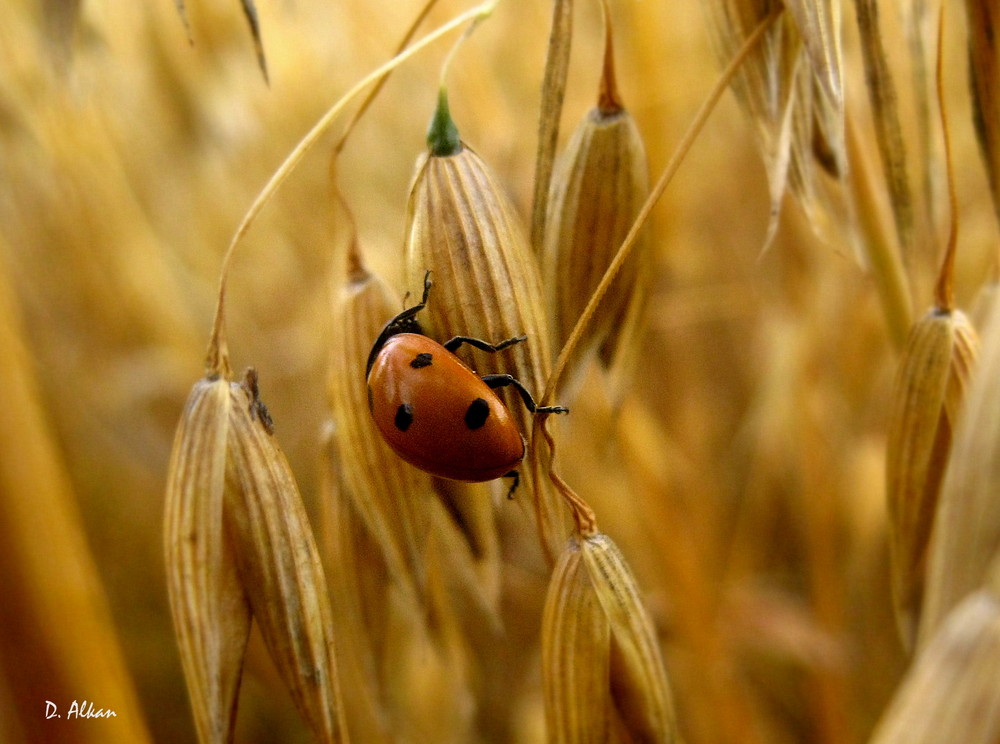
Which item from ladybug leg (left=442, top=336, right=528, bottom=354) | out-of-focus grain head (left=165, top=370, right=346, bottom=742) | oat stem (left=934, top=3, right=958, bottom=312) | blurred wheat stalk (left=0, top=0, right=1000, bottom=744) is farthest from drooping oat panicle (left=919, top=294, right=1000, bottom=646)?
out-of-focus grain head (left=165, top=370, right=346, bottom=742)

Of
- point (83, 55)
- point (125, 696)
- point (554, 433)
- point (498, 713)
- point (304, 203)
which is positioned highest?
point (83, 55)

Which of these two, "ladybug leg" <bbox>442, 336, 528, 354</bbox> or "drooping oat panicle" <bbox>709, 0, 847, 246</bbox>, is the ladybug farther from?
"drooping oat panicle" <bbox>709, 0, 847, 246</bbox>

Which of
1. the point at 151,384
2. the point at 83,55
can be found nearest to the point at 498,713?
the point at 151,384

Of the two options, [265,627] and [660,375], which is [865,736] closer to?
[660,375]

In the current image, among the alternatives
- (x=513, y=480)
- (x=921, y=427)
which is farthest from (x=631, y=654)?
→ (x=921, y=427)

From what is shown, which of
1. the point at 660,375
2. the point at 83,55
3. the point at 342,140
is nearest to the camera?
the point at 342,140

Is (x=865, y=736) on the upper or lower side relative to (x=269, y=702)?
lower
